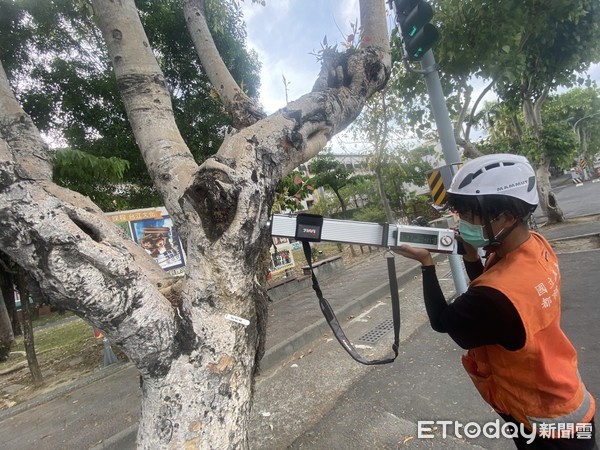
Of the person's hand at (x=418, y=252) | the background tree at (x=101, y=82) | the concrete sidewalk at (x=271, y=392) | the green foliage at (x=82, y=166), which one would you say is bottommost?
the concrete sidewalk at (x=271, y=392)

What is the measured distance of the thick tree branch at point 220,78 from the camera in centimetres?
219

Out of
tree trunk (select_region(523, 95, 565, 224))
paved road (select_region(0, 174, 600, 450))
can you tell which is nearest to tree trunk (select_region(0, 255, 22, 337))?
paved road (select_region(0, 174, 600, 450))

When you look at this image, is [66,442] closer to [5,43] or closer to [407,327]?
[407,327]

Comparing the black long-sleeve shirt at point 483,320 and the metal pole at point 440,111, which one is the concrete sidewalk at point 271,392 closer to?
the metal pole at point 440,111

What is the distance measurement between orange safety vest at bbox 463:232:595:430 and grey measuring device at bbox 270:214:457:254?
0.24 meters

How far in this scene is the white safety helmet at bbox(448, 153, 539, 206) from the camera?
138 cm

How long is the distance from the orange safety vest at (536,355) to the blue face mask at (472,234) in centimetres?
11

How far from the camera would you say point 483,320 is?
4.09ft

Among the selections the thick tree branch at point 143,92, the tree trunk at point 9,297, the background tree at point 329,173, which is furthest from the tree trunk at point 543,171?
the tree trunk at point 9,297

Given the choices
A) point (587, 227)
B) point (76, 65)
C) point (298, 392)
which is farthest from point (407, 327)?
point (76, 65)

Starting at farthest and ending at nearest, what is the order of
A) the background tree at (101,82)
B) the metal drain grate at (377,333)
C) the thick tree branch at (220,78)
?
A: the background tree at (101,82), the metal drain grate at (377,333), the thick tree branch at (220,78)

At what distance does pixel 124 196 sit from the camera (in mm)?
7785

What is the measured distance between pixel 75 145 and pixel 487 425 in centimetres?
836

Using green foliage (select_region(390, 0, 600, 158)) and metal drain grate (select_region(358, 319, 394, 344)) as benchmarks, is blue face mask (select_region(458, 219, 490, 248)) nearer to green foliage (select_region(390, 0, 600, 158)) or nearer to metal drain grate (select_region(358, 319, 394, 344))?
metal drain grate (select_region(358, 319, 394, 344))
